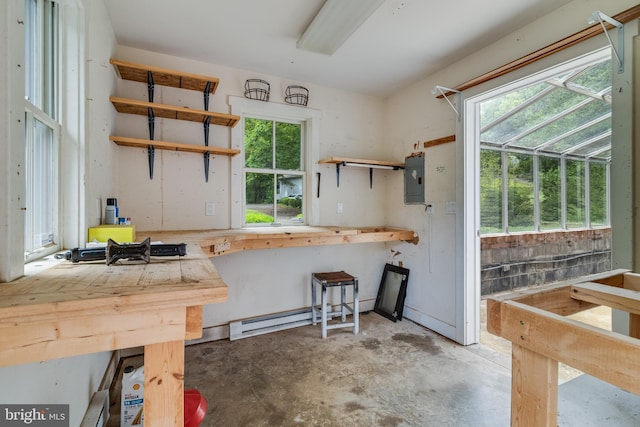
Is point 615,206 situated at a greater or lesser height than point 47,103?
lesser

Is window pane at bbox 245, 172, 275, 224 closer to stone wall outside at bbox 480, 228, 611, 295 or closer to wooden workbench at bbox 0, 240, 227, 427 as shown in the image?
wooden workbench at bbox 0, 240, 227, 427

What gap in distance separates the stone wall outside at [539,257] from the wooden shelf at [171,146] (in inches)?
135

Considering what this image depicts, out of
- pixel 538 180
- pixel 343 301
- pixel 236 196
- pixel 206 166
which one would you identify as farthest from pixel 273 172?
pixel 538 180

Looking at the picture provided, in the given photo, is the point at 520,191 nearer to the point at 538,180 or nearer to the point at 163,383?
the point at 538,180

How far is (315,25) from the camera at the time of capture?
6.73ft

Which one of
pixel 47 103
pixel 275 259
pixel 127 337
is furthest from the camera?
pixel 275 259

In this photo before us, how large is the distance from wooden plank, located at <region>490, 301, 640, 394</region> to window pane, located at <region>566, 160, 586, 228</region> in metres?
5.32

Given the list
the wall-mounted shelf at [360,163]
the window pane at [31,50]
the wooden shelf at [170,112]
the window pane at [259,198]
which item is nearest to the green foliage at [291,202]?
the window pane at [259,198]

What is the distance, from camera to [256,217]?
10.0 feet

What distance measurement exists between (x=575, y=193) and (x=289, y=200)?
4.80 m

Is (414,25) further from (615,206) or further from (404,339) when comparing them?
(404,339)

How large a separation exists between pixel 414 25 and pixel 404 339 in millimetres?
2642

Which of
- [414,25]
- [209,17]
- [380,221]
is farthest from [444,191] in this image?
[209,17]

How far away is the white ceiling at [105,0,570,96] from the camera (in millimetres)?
1948
